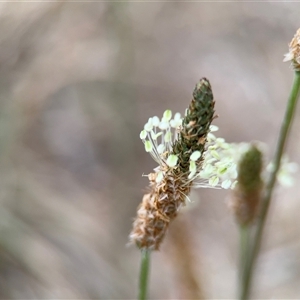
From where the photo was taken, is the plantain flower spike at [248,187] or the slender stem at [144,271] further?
the plantain flower spike at [248,187]

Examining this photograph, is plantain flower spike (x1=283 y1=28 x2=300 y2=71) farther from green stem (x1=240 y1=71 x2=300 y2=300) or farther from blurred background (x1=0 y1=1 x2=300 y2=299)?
blurred background (x1=0 y1=1 x2=300 y2=299)

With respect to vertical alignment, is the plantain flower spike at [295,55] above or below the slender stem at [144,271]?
above

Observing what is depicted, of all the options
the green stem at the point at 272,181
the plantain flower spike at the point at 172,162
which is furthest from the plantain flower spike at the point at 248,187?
the plantain flower spike at the point at 172,162

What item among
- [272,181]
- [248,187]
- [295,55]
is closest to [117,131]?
[248,187]

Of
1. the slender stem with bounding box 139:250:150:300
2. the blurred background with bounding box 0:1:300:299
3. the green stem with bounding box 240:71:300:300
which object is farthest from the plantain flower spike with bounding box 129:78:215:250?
the blurred background with bounding box 0:1:300:299

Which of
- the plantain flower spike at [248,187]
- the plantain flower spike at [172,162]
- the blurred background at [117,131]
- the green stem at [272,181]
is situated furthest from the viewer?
the blurred background at [117,131]

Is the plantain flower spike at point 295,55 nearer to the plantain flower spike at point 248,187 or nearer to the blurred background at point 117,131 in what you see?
the plantain flower spike at point 248,187

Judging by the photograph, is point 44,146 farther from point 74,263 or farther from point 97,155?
point 74,263
